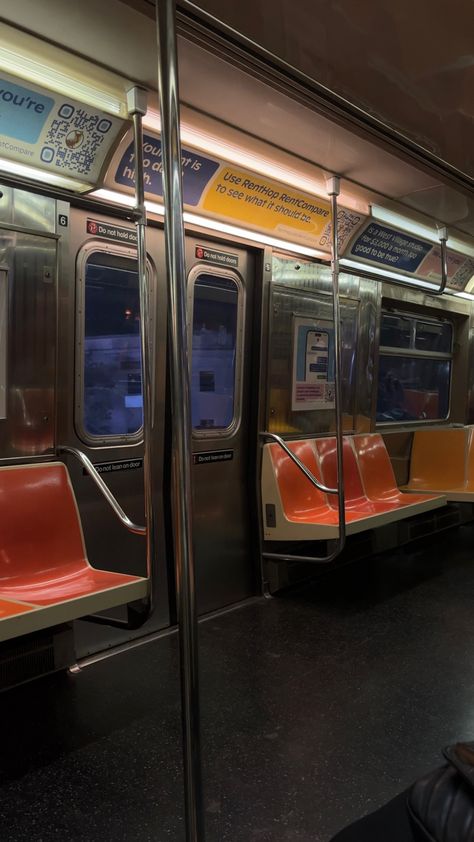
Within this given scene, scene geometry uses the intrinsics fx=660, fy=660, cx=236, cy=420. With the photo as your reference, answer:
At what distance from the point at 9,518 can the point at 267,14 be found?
8.11 ft

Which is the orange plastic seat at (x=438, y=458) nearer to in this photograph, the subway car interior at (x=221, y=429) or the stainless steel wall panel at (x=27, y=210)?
the subway car interior at (x=221, y=429)

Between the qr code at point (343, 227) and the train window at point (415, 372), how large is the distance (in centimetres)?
119

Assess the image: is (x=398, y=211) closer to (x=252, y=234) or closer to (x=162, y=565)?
(x=252, y=234)

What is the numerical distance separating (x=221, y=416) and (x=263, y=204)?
1.40 meters

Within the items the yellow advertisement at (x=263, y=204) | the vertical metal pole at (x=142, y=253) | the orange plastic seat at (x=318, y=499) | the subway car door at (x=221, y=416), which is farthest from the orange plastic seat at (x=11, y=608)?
the yellow advertisement at (x=263, y=204)

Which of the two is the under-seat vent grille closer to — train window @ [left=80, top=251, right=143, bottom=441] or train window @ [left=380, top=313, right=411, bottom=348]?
train window @ [left=80, top=251, right=143, bottom=441]

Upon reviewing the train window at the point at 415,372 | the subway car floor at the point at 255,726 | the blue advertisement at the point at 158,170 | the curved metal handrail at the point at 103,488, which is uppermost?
the blue advertisement at the point at 158,170

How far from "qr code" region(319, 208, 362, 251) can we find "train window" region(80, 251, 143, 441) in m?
1.71

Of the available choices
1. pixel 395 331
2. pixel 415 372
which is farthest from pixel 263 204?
pixel 415 372

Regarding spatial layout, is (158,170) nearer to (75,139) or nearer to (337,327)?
(75,139)

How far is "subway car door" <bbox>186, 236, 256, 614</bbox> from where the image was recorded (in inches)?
169

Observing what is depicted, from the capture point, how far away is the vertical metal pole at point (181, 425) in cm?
108

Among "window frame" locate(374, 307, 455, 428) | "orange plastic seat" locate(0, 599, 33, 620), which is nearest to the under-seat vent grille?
"orange plastic seat" locate(0, 599, 33, 620)

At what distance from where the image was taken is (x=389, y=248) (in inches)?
226
